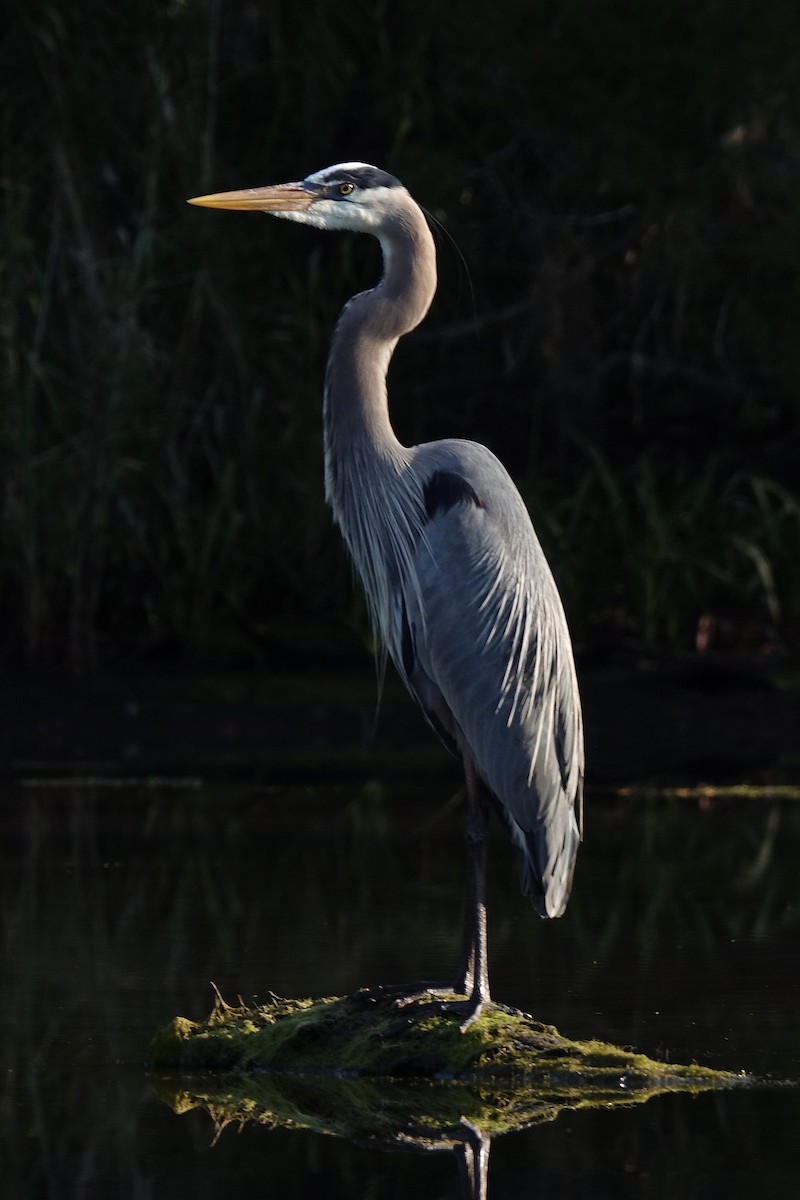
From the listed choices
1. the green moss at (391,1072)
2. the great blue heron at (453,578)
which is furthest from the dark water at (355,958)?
the great blue heron at (453,578)

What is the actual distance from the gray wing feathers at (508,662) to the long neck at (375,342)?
0.38 meters

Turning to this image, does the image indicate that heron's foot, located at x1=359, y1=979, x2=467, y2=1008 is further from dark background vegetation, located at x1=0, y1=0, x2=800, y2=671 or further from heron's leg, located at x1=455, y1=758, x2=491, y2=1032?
dark background vegetation, located at x1=0, y1=0, x2=800, y2=671

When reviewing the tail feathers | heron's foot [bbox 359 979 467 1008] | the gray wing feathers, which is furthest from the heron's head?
heron's foot [bbox 359 979 467 1008]

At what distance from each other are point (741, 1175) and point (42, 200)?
808 cm

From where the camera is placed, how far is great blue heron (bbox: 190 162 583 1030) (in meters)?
5.58

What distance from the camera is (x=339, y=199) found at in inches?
235

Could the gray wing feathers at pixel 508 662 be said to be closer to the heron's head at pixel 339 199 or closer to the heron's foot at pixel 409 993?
the heron's foot at pixel 409 993

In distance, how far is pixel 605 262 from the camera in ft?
41.8

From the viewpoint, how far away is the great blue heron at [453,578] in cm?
558

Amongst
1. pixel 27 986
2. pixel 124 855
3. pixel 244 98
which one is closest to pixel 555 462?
pixel 244 98

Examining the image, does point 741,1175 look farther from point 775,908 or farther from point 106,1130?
point 775,908

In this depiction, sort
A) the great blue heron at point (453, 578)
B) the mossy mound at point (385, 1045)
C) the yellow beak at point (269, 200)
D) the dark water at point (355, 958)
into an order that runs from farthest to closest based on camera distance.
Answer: the yellow beak at point (269, 200)
the great blue heron at point (453, 578)
the mossy mound at point (385, 1045)
the dark water at point (355, 958)

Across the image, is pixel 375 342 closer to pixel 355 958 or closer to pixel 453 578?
pixel 453 578

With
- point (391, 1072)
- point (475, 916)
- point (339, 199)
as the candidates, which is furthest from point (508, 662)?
point (339, 199)
